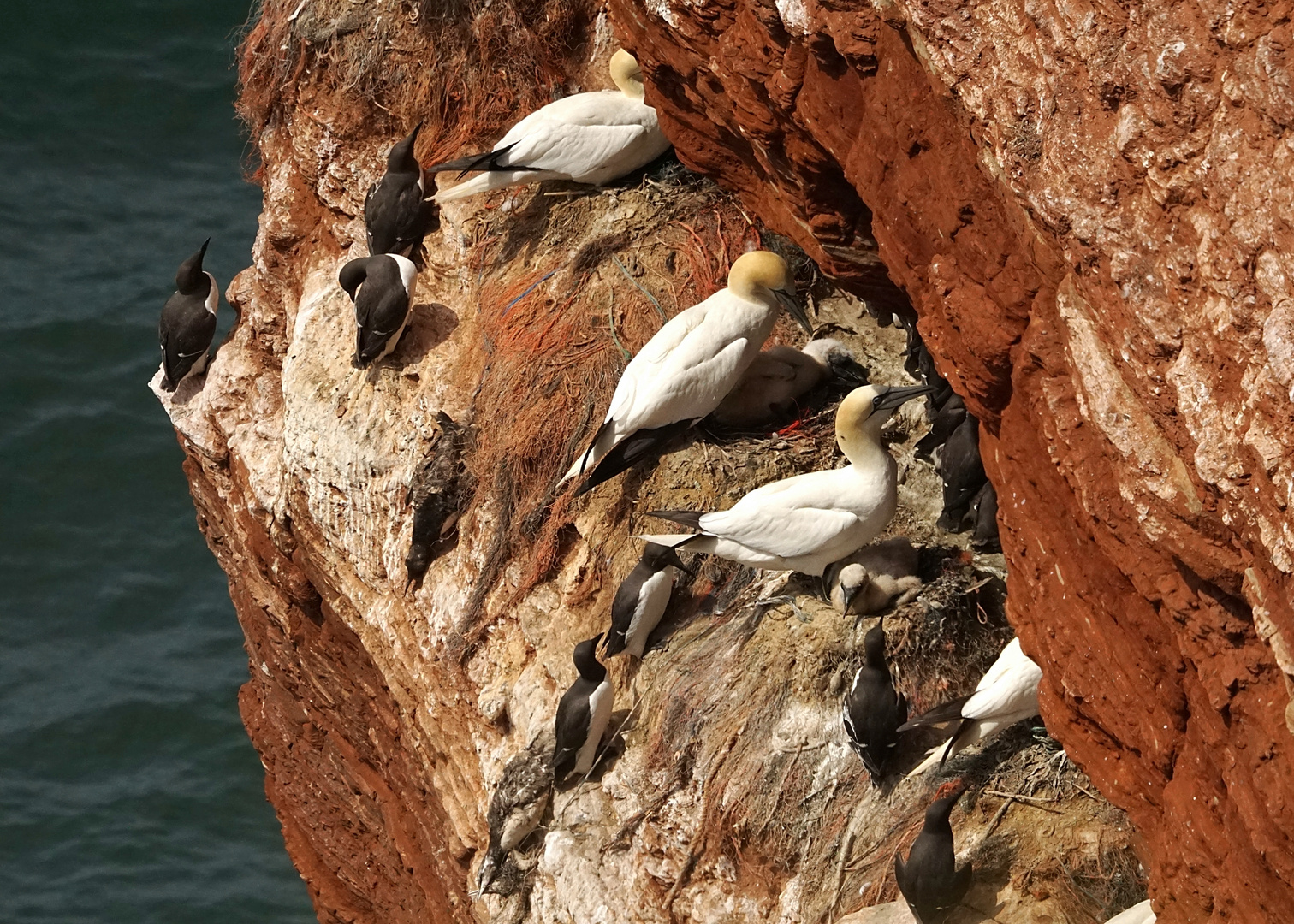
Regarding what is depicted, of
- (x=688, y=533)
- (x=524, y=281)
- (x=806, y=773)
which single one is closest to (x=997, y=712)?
(x=806, y=773)

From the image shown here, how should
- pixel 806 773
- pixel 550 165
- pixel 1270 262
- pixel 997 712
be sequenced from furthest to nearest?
1. pixel 550 165
2. pixel 806 773
3. pixel 997 712
4. pixel 1270 262

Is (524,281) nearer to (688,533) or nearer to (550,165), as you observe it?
(550,165)

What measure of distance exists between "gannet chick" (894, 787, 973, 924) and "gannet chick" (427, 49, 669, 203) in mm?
3564

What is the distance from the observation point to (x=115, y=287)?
50.1 ft

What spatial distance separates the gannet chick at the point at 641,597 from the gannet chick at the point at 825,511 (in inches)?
7.1

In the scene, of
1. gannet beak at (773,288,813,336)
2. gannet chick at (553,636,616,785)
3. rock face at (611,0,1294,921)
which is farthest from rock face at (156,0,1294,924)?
gannet beak at (773,288,813,336)

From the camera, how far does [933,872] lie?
488 centimetres

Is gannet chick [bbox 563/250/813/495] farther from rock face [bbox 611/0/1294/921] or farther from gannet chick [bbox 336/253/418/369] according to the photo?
rock face [bbox 611/0/1294/921]

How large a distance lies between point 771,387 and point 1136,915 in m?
2.85

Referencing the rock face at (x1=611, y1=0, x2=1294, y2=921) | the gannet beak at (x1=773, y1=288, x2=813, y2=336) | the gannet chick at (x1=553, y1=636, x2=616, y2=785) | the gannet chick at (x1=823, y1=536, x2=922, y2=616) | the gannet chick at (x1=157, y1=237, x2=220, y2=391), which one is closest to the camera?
the rock face at (x1=611, y1=0, x2=1294, y2=921)

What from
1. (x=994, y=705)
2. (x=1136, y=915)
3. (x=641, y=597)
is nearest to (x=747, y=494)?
(x=641, y=597)

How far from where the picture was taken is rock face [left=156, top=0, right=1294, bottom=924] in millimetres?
3164

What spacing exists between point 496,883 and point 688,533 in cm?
160

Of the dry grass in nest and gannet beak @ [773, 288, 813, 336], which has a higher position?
the dry grass in nest
